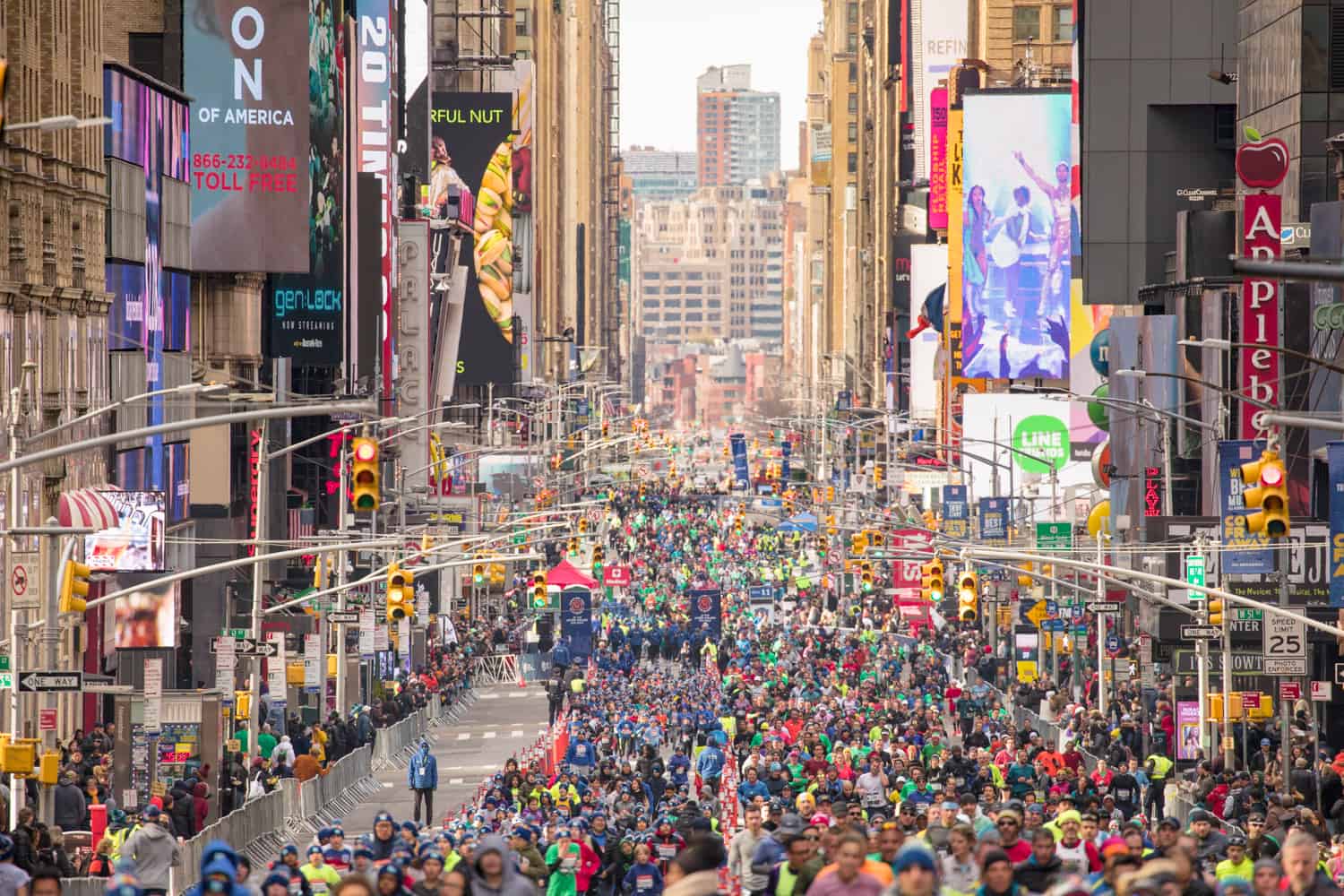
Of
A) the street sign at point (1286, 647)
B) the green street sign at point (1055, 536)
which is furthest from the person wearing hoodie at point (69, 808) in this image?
the green street sign at point (1055, 536)

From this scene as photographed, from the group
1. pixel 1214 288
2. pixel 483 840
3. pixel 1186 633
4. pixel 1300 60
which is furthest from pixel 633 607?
pixel 483 840

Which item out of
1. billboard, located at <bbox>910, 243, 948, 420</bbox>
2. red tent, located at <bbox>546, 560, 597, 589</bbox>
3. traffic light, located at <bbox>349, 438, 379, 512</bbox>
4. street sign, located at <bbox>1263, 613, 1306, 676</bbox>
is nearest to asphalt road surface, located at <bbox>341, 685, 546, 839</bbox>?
red tent, located at <bbox>546, 560, 597, 589</bbox>

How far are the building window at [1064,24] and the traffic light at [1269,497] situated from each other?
95.5 meters

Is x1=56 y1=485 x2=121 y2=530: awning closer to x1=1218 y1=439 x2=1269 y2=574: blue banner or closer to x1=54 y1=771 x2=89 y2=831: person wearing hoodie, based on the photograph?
x1=54 y1=771 x2=89 y2=831: person wearing hoodie

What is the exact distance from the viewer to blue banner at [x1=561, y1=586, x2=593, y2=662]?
217ft

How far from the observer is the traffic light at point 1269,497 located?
23188mm

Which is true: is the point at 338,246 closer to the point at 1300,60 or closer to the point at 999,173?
the point at 999,173

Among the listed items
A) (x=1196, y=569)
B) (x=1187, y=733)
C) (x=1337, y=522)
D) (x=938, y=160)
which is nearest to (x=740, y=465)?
(x=938, y=160)

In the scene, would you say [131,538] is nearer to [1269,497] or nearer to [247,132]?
[247,132]

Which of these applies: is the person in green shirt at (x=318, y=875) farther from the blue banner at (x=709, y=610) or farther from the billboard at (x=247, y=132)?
the blue banner at (x=709, y=610)

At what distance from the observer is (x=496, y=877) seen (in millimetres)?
16188

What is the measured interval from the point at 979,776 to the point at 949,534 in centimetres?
3502

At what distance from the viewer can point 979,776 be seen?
34.0 metres

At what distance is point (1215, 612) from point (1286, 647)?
274 centimetres
